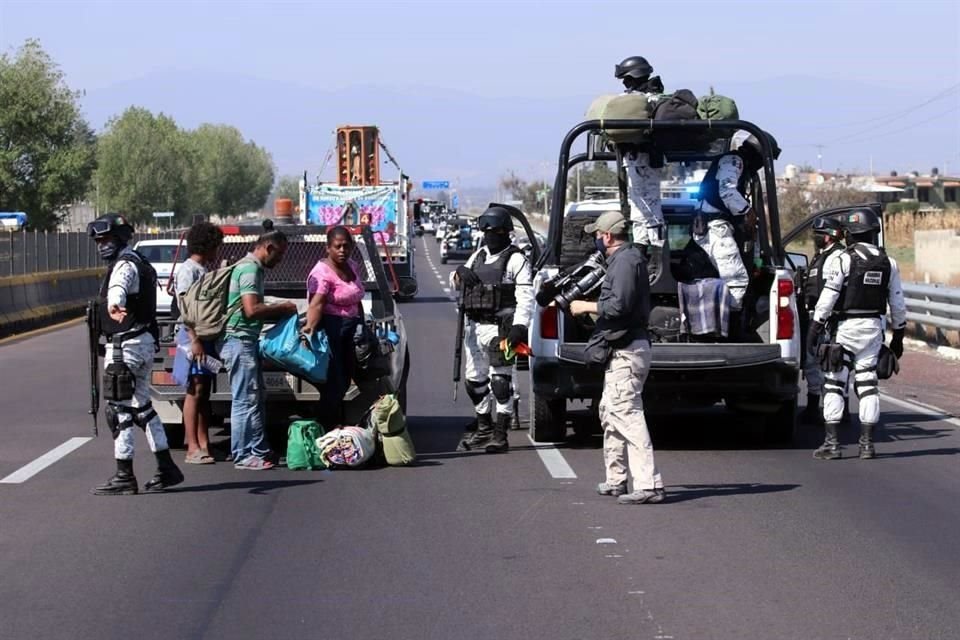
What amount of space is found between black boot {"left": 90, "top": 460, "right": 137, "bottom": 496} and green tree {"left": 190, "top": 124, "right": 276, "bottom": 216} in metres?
102

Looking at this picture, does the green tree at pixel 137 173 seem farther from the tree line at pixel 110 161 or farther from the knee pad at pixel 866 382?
the knee pad at pixel 866 382

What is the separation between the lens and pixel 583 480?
10.8 metres

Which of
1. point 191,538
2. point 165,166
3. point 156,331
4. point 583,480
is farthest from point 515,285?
point 165,166

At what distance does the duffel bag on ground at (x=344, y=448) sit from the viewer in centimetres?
1116

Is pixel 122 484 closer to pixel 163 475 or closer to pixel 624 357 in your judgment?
pixel 163 475

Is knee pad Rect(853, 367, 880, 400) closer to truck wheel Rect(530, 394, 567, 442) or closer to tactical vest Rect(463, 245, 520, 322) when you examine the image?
truck wheel Rect(530, 394, 567, 442)

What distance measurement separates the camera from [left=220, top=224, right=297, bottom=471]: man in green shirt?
35.9ft

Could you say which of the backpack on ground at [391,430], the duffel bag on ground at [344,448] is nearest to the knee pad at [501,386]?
the backpack on ground at [391,430]

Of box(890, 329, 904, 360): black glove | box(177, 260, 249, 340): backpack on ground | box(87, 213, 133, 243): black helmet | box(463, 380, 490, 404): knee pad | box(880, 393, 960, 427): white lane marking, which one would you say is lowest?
box(880, 393, 960, 427): white lane marking

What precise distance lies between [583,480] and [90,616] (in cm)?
454

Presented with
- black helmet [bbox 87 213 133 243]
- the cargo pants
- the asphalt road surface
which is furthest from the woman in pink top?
the cargo pants

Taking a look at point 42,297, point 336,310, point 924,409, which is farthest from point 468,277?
point 42,297

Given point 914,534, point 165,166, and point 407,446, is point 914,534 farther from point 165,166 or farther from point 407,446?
point 165,166

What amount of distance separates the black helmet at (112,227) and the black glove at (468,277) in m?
2.84
